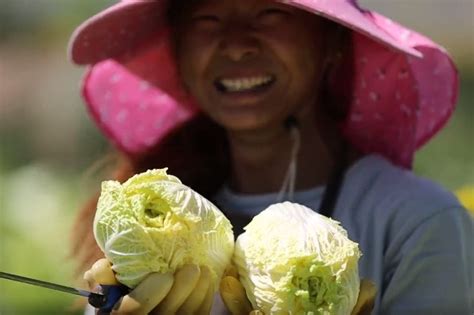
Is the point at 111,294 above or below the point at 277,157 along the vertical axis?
above

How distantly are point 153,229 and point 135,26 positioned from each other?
2.70ft

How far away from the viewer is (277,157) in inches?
67.1

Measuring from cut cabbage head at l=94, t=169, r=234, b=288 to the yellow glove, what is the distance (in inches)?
1.2

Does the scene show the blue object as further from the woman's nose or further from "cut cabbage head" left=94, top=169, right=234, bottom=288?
the woman's nose

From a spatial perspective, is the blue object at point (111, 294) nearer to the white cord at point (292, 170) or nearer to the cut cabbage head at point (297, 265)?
the cut cabbage head at point (297, 265)

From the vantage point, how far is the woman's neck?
1676mm

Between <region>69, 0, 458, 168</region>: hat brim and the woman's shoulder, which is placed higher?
<region>69, 0, 458, 168</region>: hat brim

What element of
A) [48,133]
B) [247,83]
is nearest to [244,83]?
[247,83]

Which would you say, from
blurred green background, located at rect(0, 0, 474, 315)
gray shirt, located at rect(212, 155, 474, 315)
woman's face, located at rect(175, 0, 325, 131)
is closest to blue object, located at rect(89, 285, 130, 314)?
gray shirt, located at rect(212, 155, 474, 315)

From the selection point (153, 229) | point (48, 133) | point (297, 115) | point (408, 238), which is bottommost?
point (48, 133)

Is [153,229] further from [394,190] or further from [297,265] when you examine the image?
[394,190]

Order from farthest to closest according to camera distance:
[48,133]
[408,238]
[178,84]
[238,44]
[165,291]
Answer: [48,133], [178,84], [238,44], [408,238], [165,291]

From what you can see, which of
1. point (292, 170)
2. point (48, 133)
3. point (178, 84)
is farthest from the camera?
point (48, 133)

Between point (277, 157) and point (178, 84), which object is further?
point (178, 84)
